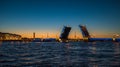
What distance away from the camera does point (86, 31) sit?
156 m

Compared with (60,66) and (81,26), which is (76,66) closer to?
(60,66)

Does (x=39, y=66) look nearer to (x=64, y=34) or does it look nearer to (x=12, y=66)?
(x=12, y=66)

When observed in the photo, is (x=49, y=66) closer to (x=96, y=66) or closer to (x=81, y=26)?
(x=96, y=66)

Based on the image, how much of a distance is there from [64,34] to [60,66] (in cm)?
11871

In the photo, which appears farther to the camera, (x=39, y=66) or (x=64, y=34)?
(x=64, y=34)

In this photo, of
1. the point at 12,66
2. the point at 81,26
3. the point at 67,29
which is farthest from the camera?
the point at 81,26

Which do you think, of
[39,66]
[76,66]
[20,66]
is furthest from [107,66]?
[20,66]

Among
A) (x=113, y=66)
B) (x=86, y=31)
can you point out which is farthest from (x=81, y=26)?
(x=113, y=66)

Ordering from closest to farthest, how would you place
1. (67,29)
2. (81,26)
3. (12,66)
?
(12,66) < (67,29) < (81,26)

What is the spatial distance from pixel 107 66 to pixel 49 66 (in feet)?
19.3

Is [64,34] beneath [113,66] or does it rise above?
above

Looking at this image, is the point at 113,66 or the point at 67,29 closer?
the point at 113,66

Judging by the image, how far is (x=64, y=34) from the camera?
5468 inches

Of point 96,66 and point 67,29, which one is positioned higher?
point 67,29
